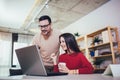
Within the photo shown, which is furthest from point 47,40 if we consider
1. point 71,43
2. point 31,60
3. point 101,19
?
point 101,19

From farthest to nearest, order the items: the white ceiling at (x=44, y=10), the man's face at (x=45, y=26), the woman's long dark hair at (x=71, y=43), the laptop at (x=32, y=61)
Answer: the white ceiling at (x=44, y=10) → the man's face at (x=45, y=26) → the woman's long dark hair at (x=71, y=43) → the laptop at (x=32, y=61)

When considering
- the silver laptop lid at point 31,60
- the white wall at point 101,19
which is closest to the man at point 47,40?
the silver laptop lid at point 31,60

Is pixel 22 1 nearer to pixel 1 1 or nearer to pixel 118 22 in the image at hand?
pixel 1 1

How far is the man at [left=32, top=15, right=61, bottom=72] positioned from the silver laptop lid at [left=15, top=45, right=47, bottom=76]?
0.84m

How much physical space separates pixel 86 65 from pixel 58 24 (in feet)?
14.2

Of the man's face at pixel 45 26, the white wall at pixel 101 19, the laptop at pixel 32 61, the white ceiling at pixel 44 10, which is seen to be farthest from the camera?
the white ceiling at pixel 44 10

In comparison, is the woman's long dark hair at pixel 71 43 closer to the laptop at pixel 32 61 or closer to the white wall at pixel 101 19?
the laptop at pixel 32 61

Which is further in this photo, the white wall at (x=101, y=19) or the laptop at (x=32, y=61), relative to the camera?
the white wall at (x=101, y=19)

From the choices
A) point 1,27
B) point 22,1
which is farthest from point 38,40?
point 1,27

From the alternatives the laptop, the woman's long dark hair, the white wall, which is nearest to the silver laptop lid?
the laptop

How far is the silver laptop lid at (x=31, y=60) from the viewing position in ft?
3.18

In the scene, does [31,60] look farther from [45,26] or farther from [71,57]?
[45,26]

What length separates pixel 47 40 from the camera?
82.9 inches

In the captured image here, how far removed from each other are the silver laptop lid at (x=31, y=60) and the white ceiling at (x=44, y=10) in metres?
2.93
